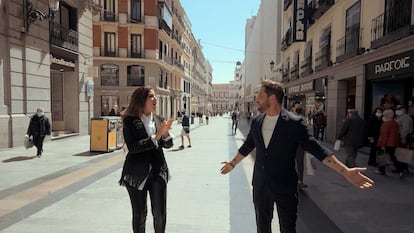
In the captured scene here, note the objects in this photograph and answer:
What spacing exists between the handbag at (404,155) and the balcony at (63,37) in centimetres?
1391

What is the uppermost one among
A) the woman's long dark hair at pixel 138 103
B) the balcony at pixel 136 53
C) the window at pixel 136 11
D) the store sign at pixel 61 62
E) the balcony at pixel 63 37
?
the window at pixel 136 11

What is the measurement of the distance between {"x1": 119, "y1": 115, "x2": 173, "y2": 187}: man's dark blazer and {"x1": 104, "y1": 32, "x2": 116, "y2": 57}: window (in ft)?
98.0

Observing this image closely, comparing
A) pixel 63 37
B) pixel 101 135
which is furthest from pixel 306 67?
pixel 63 37

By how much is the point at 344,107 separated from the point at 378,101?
3.24 metres

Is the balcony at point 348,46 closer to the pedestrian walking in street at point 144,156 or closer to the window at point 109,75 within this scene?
the pedestrian walking in street at point 144,156

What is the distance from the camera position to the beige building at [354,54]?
9680 millimetres

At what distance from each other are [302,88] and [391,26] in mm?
10538

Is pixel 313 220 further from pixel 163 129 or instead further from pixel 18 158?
pixel 18 158

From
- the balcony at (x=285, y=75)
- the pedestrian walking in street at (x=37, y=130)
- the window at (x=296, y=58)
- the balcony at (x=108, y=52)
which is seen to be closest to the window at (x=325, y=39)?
the window at (x=296, y=58)

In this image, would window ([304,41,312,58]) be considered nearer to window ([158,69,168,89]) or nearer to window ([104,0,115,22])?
window ([158,69,168,89])

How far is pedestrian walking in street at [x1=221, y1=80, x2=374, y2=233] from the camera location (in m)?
2.85

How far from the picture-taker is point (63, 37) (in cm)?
1571

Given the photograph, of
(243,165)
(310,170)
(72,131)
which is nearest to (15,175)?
(243,165)

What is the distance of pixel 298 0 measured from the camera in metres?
18.4
